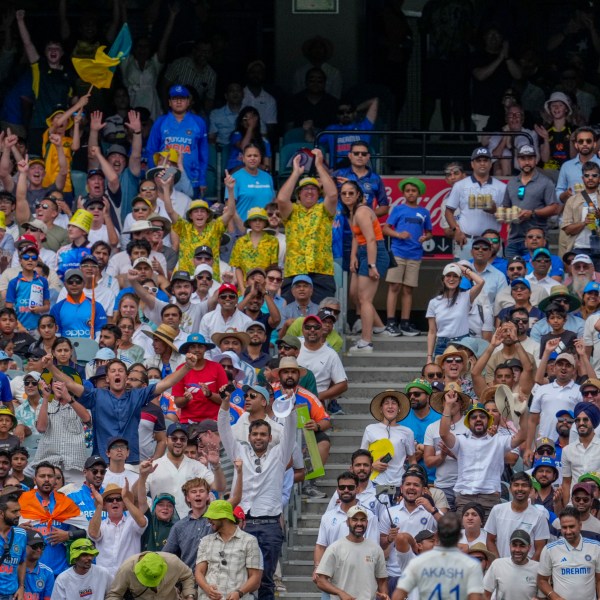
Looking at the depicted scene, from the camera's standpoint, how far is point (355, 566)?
58.2ft

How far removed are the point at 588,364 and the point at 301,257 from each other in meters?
3.50

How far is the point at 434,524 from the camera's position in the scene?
60.1 ft

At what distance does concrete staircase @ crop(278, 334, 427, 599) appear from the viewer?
19703 millimetres

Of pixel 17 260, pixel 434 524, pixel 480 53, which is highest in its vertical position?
pixel 480 53

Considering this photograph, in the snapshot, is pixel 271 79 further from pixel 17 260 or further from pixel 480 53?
pixel 17 260

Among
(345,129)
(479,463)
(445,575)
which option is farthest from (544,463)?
(345,129)

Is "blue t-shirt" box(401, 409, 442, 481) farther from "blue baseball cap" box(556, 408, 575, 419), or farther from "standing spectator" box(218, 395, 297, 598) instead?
"standing spectator" box(218, 395, 297, 598)

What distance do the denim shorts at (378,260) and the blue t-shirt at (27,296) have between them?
3450mm

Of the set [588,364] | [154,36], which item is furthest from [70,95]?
[588,364]

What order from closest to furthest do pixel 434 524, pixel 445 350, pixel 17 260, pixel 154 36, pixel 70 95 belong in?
1. pixel 434 524
2. pixel 445 350
3. pixel 17 260
4. pixel 70 95
5. pixel 154 36

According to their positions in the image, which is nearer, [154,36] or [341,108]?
[341,108]

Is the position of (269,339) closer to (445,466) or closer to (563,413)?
(445,466)

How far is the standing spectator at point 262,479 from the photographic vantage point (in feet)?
60.4

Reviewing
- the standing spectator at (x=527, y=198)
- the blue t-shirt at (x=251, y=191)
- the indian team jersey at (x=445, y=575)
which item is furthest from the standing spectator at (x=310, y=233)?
the indian team jersey at (x=445, y=575)
